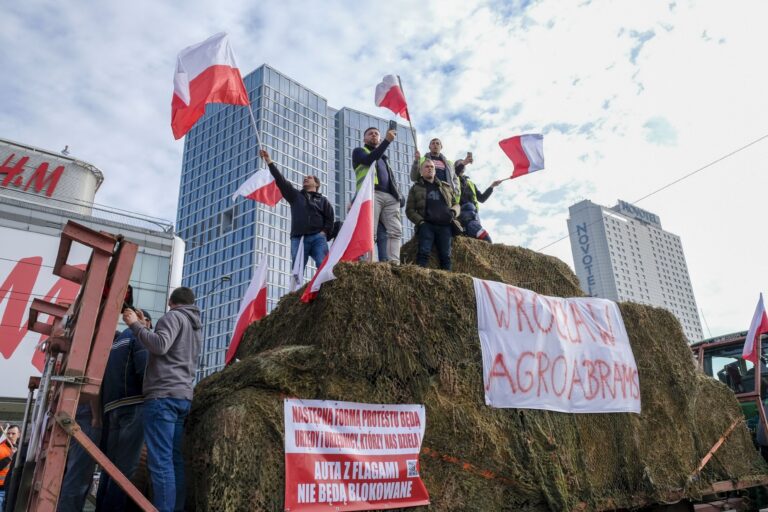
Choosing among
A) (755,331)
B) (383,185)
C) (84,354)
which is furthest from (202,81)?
(755,331)

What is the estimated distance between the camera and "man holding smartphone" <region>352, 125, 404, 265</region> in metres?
7.03

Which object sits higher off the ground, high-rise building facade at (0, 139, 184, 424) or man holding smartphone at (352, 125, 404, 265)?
high-rise building facade at (0, 139, 184, 424)

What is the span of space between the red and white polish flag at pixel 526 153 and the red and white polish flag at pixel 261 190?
441 centimetres

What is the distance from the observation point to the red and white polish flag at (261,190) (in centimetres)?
957

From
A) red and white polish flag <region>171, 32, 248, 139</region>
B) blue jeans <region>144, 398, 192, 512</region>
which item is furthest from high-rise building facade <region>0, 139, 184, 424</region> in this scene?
blue jeans <region>144, 398, 192, 512</region>

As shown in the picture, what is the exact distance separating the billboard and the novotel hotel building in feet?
274

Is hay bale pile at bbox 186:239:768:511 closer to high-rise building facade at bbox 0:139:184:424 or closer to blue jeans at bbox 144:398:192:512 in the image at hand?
blue jeans at bbox 144:398:192:512

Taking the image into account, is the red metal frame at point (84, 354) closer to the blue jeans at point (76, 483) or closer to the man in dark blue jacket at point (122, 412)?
the blue jeans at point (76, 483)

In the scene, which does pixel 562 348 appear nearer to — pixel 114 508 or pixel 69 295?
pixel 114 508

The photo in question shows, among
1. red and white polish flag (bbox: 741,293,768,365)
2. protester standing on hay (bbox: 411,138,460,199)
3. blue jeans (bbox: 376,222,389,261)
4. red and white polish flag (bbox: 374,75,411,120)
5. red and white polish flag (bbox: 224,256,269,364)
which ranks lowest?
red and white polish flag (bbox: 741,293,768,365)

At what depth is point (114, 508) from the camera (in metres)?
3.84

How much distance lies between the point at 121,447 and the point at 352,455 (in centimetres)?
166

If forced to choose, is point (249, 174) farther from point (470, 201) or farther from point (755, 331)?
point (755, 331)

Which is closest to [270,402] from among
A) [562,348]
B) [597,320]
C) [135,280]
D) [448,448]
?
[448,448]
